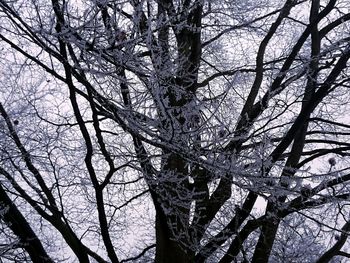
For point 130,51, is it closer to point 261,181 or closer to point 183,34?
point 261,181

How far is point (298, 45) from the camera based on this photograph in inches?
173

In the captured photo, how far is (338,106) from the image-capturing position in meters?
5.54

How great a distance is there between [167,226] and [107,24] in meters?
2.26

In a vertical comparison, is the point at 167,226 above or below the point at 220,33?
below

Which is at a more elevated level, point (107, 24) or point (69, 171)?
point (69, 171)

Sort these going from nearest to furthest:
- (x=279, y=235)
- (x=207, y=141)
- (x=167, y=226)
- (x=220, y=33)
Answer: (x=207, y=141) < (x=167, y=226) < (x=220, y=33) < (x=279, y=235)

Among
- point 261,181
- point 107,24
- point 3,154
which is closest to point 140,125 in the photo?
point 107,24

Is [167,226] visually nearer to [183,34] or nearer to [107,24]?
[183,34]

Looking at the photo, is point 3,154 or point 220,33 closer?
point 3,154

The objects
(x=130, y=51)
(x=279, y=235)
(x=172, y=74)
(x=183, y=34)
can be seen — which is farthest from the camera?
(x=279, y=235)

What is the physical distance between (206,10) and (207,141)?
304cm

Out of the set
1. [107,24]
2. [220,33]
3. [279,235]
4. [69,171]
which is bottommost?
[107,24]

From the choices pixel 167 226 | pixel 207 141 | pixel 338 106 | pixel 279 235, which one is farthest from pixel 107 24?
pixel 279 235

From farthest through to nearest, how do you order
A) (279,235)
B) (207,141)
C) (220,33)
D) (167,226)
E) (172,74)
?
1. (279,235)
2. (220,33)
3. (167,226)
4. (172,74)
5. (207,141)
